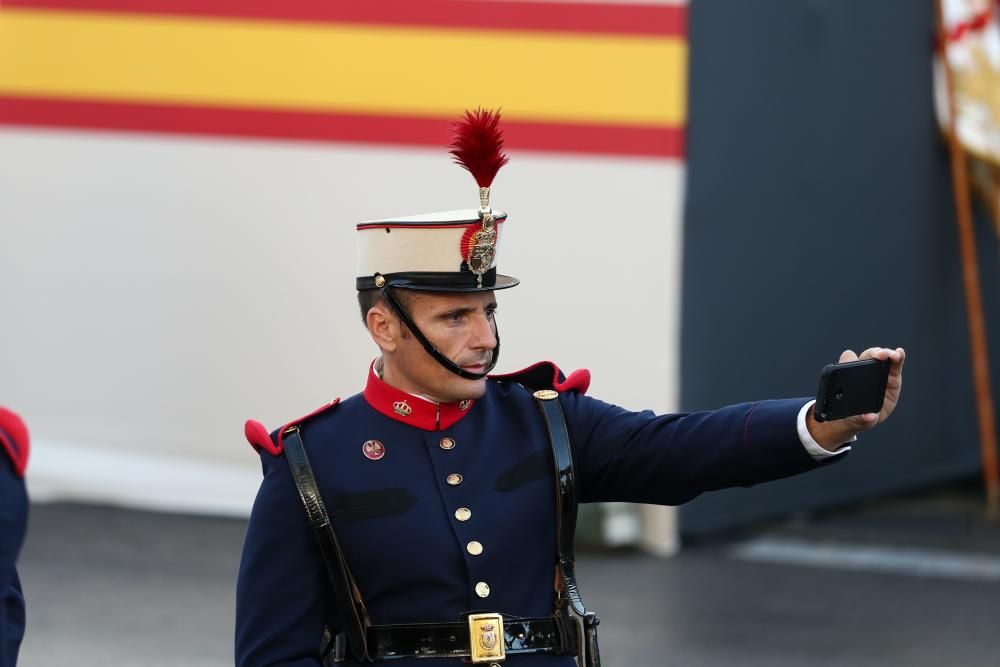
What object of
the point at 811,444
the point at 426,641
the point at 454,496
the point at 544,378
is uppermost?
the point at 544,378

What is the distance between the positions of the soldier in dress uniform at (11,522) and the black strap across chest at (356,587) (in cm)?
47

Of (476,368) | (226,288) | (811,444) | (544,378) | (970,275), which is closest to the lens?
(811,444)

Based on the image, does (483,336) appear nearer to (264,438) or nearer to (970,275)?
(264,438)

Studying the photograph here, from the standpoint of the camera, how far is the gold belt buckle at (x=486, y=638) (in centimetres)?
291

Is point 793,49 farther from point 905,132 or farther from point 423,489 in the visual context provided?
point 423,489

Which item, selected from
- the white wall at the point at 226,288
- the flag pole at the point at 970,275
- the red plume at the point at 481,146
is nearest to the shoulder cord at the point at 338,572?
the red plume at the point at 481,146

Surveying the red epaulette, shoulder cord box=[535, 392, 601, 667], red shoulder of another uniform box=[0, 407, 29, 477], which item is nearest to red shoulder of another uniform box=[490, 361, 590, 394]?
shoulder cord box=[535, 392, 601, 667]

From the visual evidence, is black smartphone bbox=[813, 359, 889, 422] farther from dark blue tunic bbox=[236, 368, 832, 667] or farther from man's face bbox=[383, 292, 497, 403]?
man's face bbox=[383, 292, 497, 403]

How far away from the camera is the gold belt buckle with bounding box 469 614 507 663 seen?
2.91m

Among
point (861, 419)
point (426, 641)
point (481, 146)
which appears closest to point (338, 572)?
point (426, 641)

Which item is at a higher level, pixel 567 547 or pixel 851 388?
pixel 851 388

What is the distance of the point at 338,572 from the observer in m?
2.91

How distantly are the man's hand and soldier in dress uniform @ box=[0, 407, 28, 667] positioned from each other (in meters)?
1.38

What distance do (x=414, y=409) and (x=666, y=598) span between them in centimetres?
437
